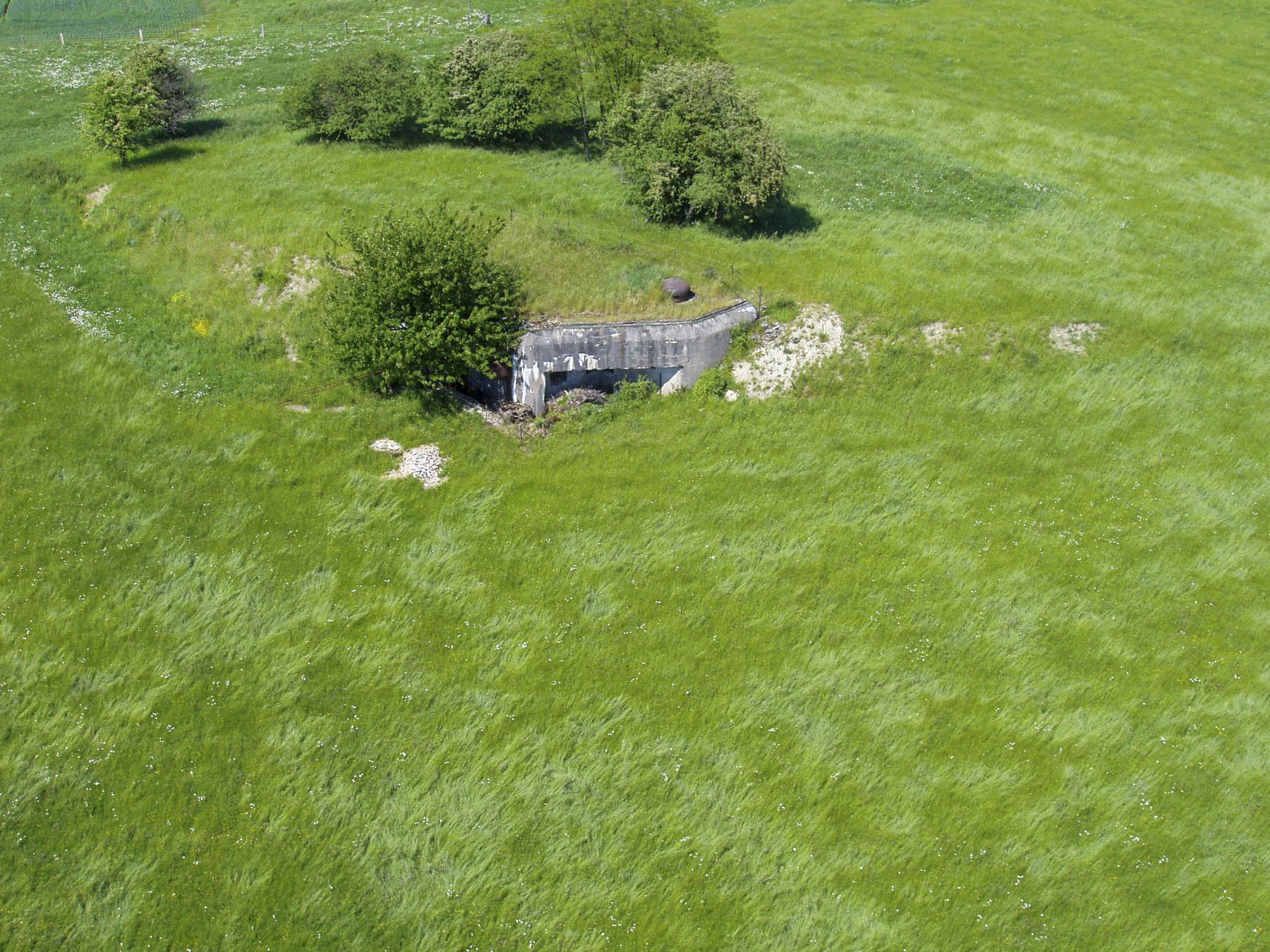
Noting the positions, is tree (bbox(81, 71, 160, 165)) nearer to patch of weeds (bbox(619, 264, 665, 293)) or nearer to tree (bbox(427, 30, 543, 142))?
tree (bbox(427, 30, 543, 142))

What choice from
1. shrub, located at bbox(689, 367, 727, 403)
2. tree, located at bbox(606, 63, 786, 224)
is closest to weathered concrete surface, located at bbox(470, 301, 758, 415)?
shrub, located at bbox(689, 367, 727, 403)

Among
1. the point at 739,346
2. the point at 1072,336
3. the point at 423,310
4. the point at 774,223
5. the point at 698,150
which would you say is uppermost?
the point at 698,150

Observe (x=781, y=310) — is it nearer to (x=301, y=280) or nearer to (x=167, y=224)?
(x=301, y=280)

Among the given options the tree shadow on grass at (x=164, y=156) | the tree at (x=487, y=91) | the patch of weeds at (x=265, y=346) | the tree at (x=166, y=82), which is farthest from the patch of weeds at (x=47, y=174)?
→ the patch of weeds at (x=265, y=346)

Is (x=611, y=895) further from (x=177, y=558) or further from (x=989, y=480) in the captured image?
(x=989, y=480)

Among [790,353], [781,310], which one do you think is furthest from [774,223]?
[790,353]

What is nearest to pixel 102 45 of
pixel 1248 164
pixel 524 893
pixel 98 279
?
pixel 98 279

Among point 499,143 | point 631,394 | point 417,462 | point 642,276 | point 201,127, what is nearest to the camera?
point 417,462

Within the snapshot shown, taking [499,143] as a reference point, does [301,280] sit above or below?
below
